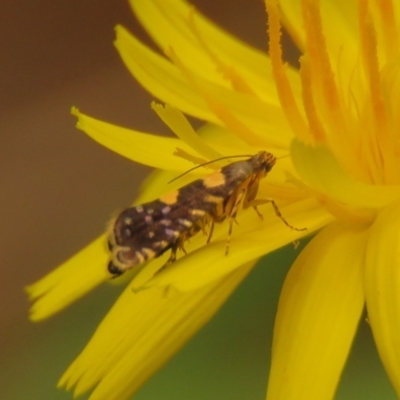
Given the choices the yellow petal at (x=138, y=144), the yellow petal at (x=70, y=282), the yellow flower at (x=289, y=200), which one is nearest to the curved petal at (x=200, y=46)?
the yellow flower at (x=289, y=200)

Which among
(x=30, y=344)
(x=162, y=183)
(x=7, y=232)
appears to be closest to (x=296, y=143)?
(x=162, y=183)

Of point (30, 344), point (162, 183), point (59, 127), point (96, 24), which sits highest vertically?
point (96, 24)

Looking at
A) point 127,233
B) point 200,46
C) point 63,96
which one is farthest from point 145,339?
point 63,96

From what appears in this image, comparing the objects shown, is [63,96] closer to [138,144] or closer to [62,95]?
[62,95]

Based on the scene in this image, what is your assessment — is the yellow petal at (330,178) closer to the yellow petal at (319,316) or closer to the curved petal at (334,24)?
the yellow petal at (319,316)

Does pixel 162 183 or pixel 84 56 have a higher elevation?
pixel 84 56

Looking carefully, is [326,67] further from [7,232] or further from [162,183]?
[7,232]

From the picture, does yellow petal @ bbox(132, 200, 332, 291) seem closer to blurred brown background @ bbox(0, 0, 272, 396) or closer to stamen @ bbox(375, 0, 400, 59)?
stamen @ bbox(375, 0, 400, 59)
